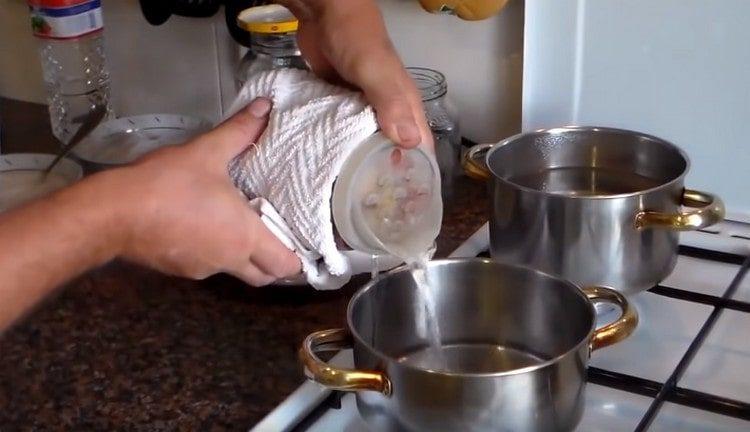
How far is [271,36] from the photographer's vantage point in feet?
3.26

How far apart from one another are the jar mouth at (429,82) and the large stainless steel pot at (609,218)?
13 cm

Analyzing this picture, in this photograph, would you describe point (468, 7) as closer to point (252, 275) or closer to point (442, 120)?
point (442, 120)

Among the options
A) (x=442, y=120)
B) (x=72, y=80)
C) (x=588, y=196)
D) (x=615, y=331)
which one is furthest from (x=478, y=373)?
(x=72, y=80)

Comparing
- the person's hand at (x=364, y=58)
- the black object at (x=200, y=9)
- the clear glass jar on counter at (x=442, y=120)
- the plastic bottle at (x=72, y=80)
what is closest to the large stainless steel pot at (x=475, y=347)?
the person's hand at (x=364, y=58)

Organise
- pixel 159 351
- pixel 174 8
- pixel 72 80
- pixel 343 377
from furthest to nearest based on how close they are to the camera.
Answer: pixel 72 80 → pixel 174 8 → pixel 159 351 → pixel 343 377

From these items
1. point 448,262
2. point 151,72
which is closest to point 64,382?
point 448,262

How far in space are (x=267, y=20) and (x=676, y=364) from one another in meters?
0.51

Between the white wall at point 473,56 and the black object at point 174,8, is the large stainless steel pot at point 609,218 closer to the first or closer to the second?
the white wall at point 473,56

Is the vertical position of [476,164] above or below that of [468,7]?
below

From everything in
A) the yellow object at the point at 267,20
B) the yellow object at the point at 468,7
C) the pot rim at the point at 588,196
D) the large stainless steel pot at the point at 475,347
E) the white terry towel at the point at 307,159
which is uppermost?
the yellow object at the point at 468,7

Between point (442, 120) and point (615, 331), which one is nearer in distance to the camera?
point (615, 331)

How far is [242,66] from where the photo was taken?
106cm

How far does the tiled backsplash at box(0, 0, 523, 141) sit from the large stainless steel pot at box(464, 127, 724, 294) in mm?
177

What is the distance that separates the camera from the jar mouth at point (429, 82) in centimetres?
98
